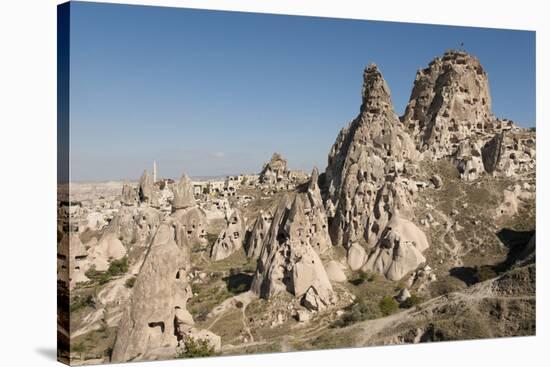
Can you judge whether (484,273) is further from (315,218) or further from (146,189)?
(146,189)

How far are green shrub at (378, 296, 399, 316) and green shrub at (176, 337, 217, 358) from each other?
4.38 meters

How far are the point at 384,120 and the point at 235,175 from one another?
220 inches

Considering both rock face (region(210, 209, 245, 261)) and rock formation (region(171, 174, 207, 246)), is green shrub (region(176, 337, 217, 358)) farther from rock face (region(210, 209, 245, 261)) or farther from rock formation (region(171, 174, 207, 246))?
rock face (region(210, 209, 245, 261))

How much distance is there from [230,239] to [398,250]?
451cm

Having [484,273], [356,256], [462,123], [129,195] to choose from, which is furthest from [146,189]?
[462,123]

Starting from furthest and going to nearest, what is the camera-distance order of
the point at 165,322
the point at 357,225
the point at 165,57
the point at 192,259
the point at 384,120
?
the point at 384,120 < the point at 357,225 < the point at 192,259 < the point at 165,57 < the point at 165,322

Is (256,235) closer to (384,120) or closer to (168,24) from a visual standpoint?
(384,120)

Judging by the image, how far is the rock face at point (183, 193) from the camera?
60.6 ft

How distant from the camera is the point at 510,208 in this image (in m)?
20.3

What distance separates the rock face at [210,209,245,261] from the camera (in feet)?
67.7

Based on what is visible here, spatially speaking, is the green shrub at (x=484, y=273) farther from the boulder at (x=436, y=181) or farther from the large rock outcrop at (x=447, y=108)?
the large rock outcrop at (x=447, y=108)

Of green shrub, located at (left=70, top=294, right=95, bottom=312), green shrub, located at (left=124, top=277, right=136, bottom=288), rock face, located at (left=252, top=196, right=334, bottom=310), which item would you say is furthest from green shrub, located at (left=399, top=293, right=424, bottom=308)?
green shrub, located at (left=70, top=294, right=95, bottom=312)

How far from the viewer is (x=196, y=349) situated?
16.3 meters

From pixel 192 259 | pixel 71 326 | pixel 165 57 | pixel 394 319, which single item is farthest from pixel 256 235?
pixel 71 326
